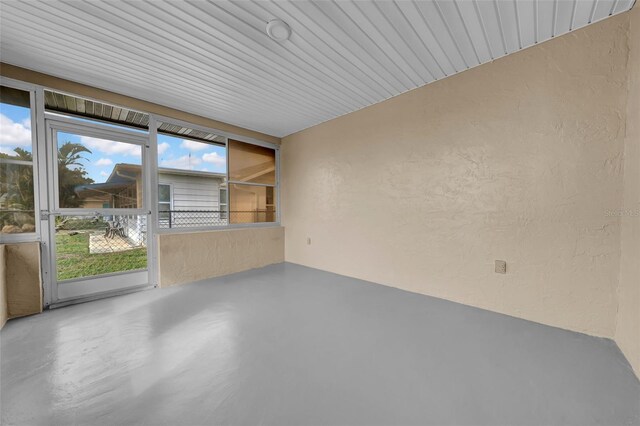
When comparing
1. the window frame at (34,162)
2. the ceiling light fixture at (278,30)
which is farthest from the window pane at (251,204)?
the ceiling light fixture at (278,30)

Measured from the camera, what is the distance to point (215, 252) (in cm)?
427

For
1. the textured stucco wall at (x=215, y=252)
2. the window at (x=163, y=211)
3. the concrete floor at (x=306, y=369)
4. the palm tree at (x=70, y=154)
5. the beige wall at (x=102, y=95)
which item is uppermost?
the beige wall at (x=102, y=95)

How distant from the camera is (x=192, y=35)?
2189mm

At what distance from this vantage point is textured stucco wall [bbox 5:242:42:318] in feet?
8.58

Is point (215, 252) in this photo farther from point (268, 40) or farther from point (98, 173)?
point (268, 40)

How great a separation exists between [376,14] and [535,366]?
10.0ft

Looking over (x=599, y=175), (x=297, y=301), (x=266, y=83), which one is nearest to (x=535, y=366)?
(x=599, y=175)

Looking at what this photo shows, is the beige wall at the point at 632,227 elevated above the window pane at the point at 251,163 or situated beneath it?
situated beneath

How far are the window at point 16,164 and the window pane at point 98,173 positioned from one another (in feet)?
0.85

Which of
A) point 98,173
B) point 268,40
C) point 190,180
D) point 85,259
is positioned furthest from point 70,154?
point 190,180

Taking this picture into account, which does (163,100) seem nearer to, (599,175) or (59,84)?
(59,84)

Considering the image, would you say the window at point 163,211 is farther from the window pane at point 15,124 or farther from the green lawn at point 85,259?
the window pane at point 15,124

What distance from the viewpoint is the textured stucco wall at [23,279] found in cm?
261

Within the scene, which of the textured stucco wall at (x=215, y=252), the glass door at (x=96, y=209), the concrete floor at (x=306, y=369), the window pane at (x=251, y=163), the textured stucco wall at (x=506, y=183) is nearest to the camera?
the concrete floor at (x=306, y=369)
